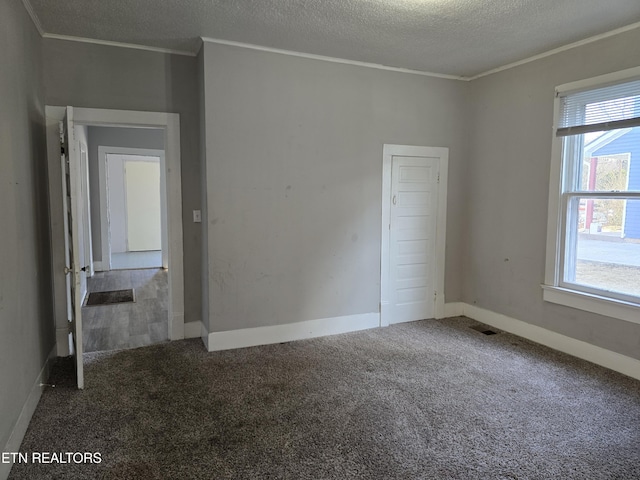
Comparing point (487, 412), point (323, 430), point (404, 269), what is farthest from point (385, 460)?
point (404, 269)

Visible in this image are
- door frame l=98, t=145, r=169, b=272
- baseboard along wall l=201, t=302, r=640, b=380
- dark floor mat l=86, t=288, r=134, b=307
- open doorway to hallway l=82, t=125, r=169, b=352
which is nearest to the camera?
baseboard along wall l=201, t=302, r=640, b=380

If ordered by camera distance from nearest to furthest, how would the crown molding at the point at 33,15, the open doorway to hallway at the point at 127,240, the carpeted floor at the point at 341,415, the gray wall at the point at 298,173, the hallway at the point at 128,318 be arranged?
the carpeted floor at the point at 341,415 → the crown molding at the point at 33,15 → the gray wall at the point at 298,173 → the hallway at the point at 128,318 → the open doorway to hallway at the point at 127,240

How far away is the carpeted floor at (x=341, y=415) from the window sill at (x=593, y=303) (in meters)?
0.44

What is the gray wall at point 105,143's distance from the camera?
7121 millimetres

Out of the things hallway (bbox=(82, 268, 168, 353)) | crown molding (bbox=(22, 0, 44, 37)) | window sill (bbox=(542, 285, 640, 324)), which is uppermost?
crown molding (bbox=(22, 0, 44, 37))

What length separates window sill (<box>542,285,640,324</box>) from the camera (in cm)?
311

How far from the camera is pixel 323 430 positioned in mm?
2402

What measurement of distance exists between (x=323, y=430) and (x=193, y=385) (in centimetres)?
108

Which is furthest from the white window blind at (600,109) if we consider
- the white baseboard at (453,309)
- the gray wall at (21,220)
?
the gray wall at (21,220)

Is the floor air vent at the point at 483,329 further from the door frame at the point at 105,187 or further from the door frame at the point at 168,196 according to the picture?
the door frame at the point at 105,187

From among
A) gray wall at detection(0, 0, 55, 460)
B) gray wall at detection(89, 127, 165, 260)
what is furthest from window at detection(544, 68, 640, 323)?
gray wall at detection(89, 127, 165, 260)

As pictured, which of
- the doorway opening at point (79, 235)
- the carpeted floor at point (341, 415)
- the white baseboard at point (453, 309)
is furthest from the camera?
the white baseboard at point (453, 309)

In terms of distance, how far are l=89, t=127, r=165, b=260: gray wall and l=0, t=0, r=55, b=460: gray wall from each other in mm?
3967

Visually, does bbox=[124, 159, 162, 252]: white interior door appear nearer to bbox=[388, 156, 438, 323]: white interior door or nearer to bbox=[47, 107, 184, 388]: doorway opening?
bbox=[47, 107, 184, 388]: doorway opening
